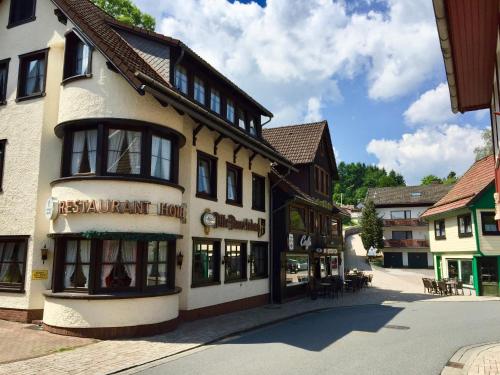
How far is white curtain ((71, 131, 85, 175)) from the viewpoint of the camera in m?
12.6

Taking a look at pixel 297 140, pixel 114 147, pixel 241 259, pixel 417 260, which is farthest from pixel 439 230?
pixel 114 147

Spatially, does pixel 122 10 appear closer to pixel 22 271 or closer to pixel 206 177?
pixel 206 177

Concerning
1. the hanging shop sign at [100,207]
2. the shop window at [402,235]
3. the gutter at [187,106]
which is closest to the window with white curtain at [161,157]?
the hanging shop sign at [100,207]

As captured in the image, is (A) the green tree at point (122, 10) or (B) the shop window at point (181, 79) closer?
(B) the shop window at point (181, 79)

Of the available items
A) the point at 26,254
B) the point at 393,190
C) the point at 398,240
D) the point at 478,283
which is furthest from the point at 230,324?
the point at 393,190

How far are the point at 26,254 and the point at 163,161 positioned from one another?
16.5ft

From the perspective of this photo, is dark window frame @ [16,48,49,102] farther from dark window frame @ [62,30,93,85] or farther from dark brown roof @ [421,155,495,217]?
dark brown roof @ [421,155,495,217]

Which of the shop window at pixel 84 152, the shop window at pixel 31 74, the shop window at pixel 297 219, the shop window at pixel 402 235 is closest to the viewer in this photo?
the shop window at pixel 84 152

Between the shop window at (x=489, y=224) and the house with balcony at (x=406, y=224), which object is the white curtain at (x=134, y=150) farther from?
the house with balcony at (x=406, y=224)

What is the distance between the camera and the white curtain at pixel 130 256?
1217 cm

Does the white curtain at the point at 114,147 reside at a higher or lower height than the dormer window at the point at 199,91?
lower

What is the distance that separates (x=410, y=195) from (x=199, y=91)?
48621mm

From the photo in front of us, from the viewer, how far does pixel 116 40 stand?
1505 centimetres

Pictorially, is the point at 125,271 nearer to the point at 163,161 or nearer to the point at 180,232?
the point at 180,232
